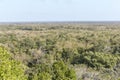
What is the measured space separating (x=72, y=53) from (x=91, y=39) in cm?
2459

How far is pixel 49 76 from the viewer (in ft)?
95.9

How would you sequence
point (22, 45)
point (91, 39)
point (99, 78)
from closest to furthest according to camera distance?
point (99, 78), point (22, 45), point (91, 39)

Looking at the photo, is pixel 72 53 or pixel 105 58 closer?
pixel 105 58

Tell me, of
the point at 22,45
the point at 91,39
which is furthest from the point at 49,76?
the point at 91,39

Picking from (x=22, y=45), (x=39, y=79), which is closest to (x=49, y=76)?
(x=39, y=79)

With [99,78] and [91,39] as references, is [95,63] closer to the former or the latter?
[99,78]

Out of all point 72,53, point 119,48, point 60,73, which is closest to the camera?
point 60,73

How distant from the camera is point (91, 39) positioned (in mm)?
88938

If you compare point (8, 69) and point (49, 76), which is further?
point (49, 76)

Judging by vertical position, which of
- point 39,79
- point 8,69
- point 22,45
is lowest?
point 22,45

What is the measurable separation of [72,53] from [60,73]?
113 feet

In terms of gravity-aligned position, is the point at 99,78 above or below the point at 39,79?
below

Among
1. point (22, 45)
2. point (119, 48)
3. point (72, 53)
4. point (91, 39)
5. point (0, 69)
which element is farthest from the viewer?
point (91, 39)

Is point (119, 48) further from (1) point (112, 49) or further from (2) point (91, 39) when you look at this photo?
(2) point (91, 39)
